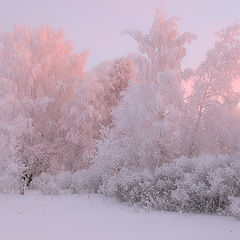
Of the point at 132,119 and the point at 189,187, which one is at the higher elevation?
the point at 132,119

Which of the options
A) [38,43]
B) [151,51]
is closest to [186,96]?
[151,51]

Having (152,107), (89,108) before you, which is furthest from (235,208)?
(89,108)

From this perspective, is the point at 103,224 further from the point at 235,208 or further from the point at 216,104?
the point at 216,104

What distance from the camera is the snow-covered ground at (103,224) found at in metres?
6.64

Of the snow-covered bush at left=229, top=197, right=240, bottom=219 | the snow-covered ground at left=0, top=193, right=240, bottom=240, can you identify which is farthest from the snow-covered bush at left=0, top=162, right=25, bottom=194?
Result: the snow-covered bush at left=229, top=197, right=240, bottom=219

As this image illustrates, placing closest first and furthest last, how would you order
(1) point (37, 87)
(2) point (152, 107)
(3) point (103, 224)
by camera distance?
(3) point (103, 224) → (2) point (152, 107) → (1) point (37, 87)

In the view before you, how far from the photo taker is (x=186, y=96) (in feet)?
44.5

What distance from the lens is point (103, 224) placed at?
7.64 m

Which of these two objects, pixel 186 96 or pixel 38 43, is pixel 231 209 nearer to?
pixel 186 96

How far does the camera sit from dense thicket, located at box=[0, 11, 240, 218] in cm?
1025

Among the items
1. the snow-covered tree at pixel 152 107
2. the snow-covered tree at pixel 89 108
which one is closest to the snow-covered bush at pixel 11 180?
the snow-covered tree at pixel 152 107

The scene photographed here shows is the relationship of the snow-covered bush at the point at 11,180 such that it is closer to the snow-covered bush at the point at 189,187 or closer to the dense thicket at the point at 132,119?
the dense thicket at the point at 132,119

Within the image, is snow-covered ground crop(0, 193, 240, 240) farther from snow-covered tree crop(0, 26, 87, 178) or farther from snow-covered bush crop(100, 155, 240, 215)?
snow-covered tree crop(0, 26, 87, 178)

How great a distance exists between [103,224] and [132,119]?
268 inches
